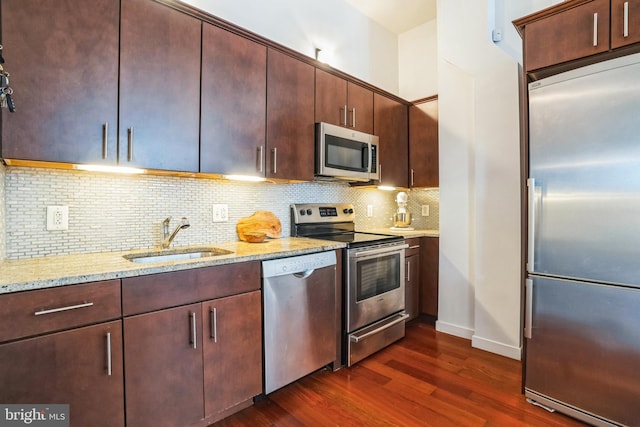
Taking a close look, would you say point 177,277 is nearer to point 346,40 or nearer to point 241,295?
point 241,295

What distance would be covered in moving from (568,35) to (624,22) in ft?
0.71

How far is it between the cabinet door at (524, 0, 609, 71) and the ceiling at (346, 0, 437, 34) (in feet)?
5.87

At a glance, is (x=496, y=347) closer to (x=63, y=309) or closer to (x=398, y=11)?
(x=63, y=309)

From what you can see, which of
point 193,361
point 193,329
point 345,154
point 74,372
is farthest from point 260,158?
point 74,372

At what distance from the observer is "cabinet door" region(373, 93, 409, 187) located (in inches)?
118

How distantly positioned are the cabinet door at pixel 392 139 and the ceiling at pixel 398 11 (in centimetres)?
102

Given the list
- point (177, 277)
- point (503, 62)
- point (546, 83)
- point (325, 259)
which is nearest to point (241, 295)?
point (177, 277)

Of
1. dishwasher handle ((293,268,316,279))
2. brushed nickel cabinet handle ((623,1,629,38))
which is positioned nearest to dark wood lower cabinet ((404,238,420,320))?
dishwasher handle ((293,268,316,279))

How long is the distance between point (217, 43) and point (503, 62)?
7.01 ft

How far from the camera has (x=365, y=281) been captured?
7.55ft

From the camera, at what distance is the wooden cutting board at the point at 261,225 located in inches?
87.0

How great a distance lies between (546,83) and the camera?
67.2 inches

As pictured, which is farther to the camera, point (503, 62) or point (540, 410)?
point (503, 62)

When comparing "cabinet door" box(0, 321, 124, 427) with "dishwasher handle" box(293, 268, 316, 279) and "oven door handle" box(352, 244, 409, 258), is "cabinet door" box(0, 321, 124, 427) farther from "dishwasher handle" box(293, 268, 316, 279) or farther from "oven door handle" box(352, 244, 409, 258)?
"oven door handle" box(352, 244, 409, 258)
